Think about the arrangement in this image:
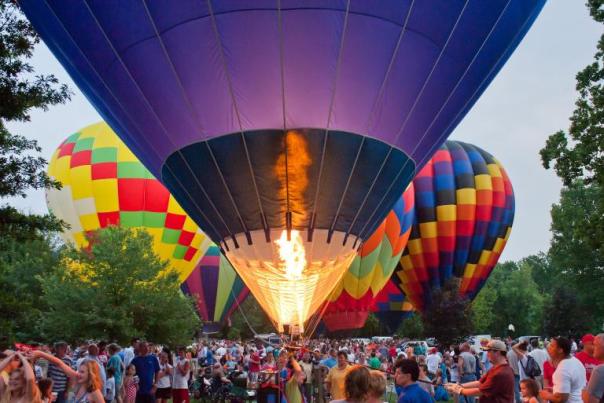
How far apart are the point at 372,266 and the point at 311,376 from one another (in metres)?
12.3

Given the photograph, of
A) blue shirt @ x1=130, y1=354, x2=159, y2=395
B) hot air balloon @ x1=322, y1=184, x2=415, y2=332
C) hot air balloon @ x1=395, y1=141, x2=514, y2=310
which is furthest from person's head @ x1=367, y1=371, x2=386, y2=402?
hot air balloon @ x1=395, y1=141, x2=514, y2=310

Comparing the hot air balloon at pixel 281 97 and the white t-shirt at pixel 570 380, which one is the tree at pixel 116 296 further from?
the white t-shirt at pixel 570 380

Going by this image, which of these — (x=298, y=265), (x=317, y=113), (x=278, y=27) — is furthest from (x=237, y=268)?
(x=278, y=27)

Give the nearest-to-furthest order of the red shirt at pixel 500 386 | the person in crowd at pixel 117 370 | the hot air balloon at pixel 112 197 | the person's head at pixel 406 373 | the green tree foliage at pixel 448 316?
the person's head at pixel 406 373 < the red shirt at pixel 500 386 < the person in crowd at pixel 117 370 < the hot air balloon at pixel 112 197 < the green tree foliage at pixel 448 316

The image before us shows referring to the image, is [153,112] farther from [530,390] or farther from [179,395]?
[530,390]

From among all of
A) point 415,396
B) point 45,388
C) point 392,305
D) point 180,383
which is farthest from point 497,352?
point 392,305

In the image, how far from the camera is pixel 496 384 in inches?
171

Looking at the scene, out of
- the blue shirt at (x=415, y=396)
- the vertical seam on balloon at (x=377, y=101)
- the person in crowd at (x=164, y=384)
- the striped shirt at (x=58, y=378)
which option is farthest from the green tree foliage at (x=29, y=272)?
the blue shirt at (x=415, y=396)

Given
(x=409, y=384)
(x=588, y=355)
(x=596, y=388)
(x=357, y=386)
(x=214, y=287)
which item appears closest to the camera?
(x=357, y=386)

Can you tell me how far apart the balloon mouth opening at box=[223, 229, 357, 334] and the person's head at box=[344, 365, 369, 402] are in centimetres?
445

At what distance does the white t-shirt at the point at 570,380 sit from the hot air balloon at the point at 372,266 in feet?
54.2

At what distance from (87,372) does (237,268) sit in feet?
13.3

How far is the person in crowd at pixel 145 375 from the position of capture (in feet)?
26.1

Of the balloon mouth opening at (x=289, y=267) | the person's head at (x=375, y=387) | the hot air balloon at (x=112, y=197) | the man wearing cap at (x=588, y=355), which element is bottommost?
the person's head at (x=375, y=387)
